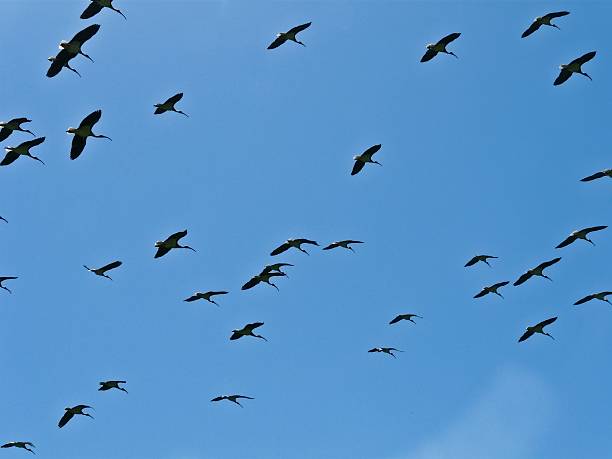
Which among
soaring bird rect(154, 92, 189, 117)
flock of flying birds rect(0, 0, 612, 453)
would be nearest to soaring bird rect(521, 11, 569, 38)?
flock of flying birds rect(0, 0, 612, 453)

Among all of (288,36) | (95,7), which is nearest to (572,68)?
(288,36)

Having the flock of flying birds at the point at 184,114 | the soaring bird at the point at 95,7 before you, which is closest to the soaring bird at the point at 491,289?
the flock of flying birds at the point at 184,114

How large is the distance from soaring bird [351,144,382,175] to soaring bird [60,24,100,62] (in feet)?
63.4

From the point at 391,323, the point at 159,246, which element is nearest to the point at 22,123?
the point at 159,246

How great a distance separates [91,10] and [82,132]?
687cm

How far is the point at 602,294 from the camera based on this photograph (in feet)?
250

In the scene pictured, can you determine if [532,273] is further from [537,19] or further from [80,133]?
[80,133]

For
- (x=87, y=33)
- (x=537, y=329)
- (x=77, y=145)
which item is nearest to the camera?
(x=87, y=33)

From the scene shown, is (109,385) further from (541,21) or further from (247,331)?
(541,21)

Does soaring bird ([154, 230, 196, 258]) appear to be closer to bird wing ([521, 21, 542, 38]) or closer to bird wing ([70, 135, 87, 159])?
bird wing ([70, 135, 87, 159])

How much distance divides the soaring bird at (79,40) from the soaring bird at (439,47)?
20.9 metres

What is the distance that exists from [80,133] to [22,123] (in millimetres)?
3474

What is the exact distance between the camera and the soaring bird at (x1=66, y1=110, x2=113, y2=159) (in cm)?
6100

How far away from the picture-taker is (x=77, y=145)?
6203cm
